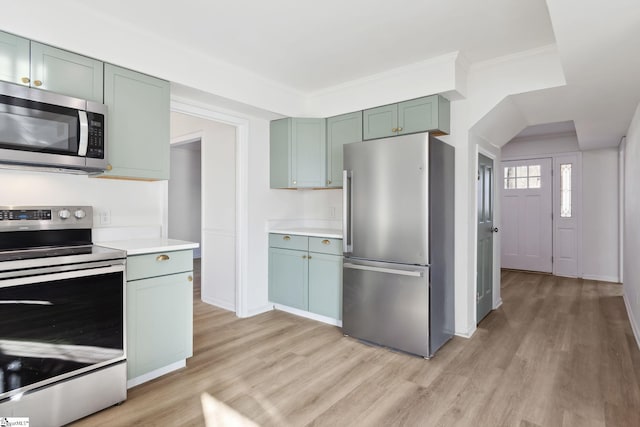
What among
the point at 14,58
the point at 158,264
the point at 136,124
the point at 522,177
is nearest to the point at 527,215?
the point at 522,177

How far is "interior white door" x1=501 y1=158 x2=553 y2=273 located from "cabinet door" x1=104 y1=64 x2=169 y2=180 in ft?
19.6

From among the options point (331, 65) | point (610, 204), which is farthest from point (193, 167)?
point (610, 204)

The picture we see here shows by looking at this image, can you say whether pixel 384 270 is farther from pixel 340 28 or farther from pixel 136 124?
pixel 136 124

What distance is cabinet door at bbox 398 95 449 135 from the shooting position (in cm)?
300

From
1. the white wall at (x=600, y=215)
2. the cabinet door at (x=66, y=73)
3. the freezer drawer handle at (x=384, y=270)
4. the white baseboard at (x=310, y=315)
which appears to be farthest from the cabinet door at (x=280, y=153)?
the white wall at (x=600, y=215)

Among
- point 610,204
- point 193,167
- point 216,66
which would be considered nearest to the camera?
point 216,66

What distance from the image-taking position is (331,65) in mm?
3137

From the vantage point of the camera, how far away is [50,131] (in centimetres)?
199

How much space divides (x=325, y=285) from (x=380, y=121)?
5.55 feet

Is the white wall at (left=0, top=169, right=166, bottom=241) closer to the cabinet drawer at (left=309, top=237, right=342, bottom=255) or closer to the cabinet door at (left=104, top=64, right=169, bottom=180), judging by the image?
the cabinet door at (left=104, top=64, right=169, bottom=180)

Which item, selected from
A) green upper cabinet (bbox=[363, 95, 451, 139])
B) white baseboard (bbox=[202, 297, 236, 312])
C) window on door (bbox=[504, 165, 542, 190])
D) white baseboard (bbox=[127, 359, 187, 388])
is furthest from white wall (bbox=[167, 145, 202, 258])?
window on door (bbox=[504, 165, 542, 190])

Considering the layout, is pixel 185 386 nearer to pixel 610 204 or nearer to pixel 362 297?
pixel 362 297

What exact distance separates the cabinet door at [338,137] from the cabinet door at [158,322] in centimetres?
183

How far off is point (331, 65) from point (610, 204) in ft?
17.1
